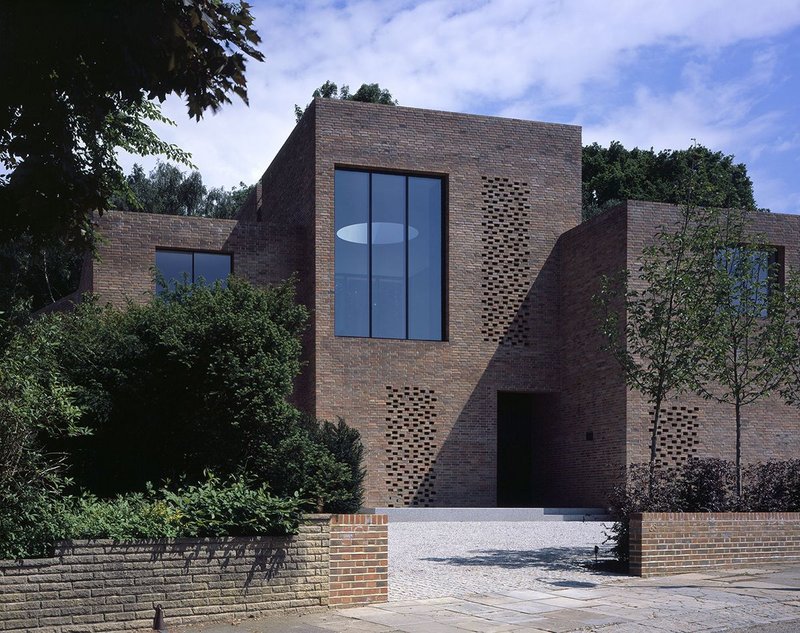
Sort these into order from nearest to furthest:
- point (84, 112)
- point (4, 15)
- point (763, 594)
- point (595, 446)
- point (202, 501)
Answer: point (4, 15), point (84, 112), point (202, 501), point (763, 594), point (595, 446)

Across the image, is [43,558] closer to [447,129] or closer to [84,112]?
[84,112]

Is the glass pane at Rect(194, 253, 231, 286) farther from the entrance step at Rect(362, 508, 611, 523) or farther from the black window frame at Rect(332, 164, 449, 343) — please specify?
the entrance step at Rect(362, 508, 611, 523)

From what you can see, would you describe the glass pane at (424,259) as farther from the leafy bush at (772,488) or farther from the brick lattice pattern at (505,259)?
the leafy bush at (772,488)

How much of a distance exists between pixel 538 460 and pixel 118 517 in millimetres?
19542

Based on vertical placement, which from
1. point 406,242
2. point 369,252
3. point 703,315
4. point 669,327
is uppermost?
point 406,242

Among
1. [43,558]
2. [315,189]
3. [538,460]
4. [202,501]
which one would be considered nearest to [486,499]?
[538,460]

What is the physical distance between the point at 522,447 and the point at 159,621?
65.6 feet

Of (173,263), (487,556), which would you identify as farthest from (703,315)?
(173,263)

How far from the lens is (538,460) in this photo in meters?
27.8

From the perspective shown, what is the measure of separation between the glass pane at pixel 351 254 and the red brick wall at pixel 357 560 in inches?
567

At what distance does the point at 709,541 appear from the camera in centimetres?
1376

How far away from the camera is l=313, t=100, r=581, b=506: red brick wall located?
2484 centimetres

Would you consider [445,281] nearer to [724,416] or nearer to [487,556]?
[724,416]

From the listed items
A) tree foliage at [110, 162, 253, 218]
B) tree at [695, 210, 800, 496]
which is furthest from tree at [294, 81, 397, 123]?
tree at [695, 210, 800, 496]
